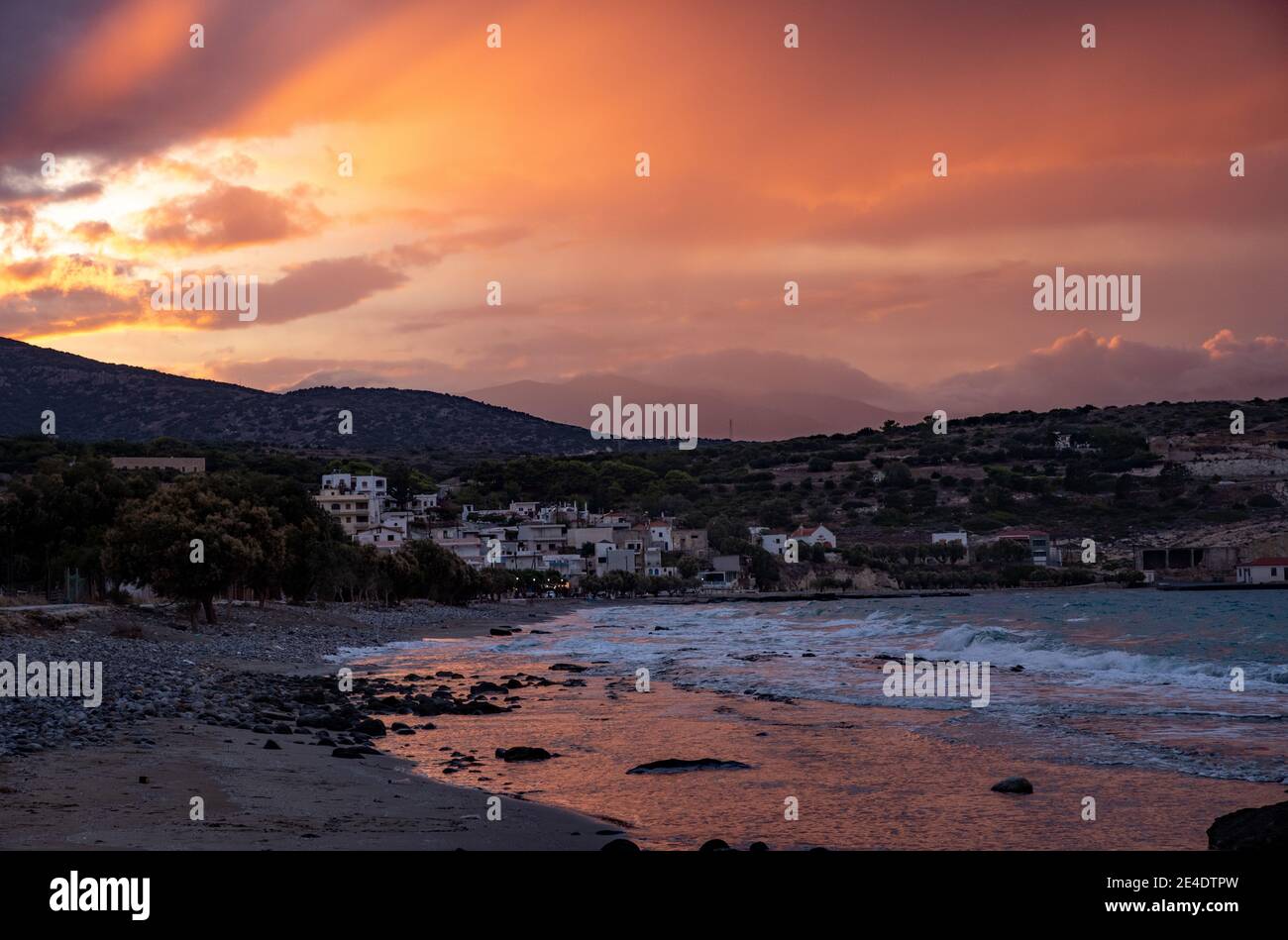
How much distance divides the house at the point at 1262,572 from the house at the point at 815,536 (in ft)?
153

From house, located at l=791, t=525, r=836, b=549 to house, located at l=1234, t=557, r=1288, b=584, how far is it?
1831 inches

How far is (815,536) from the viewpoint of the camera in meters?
144

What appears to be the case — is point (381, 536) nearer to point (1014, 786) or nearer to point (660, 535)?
point (660, 535)

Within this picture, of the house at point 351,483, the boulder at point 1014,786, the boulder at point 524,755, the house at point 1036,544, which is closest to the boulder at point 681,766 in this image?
the boulder at point 524,755

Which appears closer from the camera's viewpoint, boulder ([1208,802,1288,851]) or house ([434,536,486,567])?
boulder ([1208,802,1288,851])

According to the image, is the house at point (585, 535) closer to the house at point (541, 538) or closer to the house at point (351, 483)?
the house at point (541, 538)

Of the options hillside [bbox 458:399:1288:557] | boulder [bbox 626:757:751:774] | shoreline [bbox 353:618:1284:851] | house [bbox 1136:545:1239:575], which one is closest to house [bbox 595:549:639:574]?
hillside [bbox 458:399:1288:557]

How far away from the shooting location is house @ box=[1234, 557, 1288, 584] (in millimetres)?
Answer: 115125

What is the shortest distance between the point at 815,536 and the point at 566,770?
128689 millimetres

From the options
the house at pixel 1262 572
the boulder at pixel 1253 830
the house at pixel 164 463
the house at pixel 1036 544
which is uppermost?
the house at pixel 164 463

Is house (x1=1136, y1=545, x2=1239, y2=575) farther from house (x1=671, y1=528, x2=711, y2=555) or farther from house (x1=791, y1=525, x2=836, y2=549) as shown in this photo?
house (x1=671, y1=528, x2=711, y2=555)

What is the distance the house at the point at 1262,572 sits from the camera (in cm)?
11512
